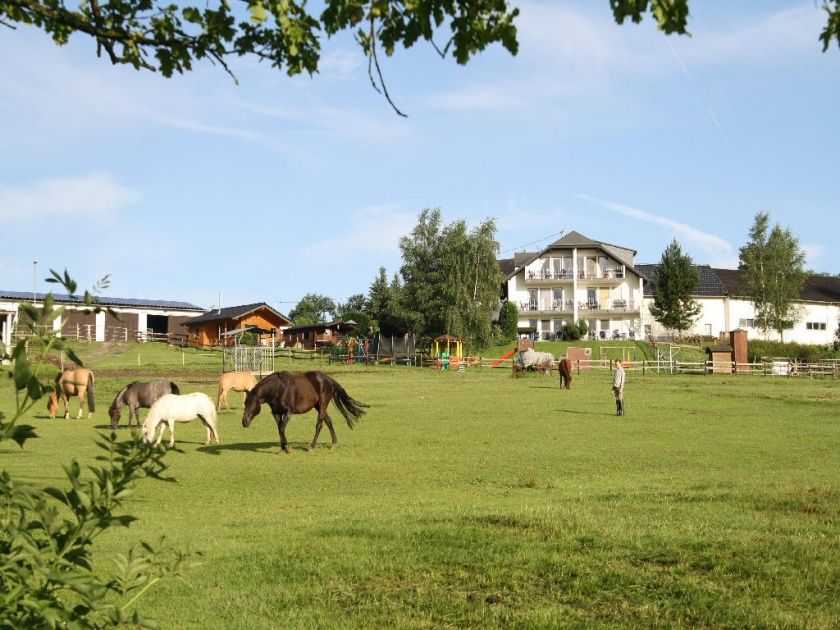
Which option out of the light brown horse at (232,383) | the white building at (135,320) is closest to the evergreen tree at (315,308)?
the white building at (135,320)

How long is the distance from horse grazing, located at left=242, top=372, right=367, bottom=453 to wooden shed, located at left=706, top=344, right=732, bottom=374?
4782 centimetres

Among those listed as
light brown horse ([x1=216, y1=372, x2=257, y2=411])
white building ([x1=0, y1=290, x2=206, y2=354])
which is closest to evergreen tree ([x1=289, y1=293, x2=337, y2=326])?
white building ([x1=0, y1=290, x2=206, y2=354])

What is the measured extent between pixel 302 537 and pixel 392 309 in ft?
224

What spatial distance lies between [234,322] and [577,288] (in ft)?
114

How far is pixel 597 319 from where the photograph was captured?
Result: 90.2m

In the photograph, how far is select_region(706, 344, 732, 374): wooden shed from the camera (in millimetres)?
62219

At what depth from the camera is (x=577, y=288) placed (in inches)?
3553

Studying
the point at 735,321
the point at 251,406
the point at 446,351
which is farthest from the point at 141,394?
the point at 735,321

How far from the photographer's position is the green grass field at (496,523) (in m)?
6.85

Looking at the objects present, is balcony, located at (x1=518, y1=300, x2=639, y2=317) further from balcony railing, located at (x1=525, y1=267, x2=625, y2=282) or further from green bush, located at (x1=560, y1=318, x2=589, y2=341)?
green bush, located at (x1=560, y1=318, x2=589, y2=341)

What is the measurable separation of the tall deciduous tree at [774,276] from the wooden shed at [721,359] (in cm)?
2252

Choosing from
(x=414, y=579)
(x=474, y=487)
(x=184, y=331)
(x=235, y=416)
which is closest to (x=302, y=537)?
(x=414, y=579)

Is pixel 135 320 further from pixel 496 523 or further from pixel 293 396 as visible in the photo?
pixel 496 523

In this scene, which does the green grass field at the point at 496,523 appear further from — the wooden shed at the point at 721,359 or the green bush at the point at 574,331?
the green bush at the point at 574,331
